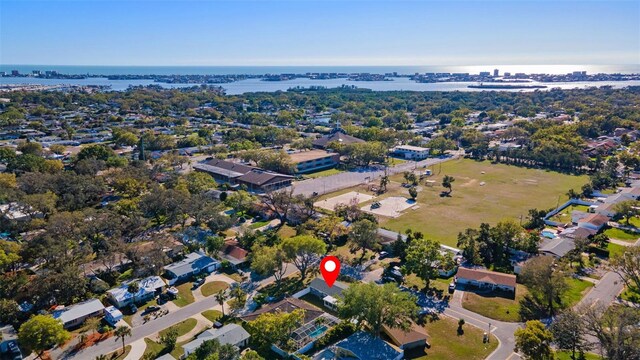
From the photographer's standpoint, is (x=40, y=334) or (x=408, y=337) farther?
(x=408, y=337)

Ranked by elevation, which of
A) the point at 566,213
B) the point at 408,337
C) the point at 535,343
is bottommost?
the point at 566,213

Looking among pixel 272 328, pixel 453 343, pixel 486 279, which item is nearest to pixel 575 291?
pixel 486 279

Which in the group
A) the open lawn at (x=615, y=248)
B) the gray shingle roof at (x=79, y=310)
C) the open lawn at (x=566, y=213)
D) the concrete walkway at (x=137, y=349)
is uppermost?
the gray shingle roof at (x=79, y=310)

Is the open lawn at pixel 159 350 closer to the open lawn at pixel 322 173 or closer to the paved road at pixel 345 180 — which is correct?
the paved road at pixel 345 180

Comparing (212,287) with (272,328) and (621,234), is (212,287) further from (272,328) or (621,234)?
(621,234)

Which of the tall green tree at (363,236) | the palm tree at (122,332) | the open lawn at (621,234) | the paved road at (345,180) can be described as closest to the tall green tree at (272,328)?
the palm tree at (122,332)

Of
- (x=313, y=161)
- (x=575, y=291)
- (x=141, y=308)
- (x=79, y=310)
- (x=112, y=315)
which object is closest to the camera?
(x=112, y=315)

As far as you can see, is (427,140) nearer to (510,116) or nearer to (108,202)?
(510,116)
